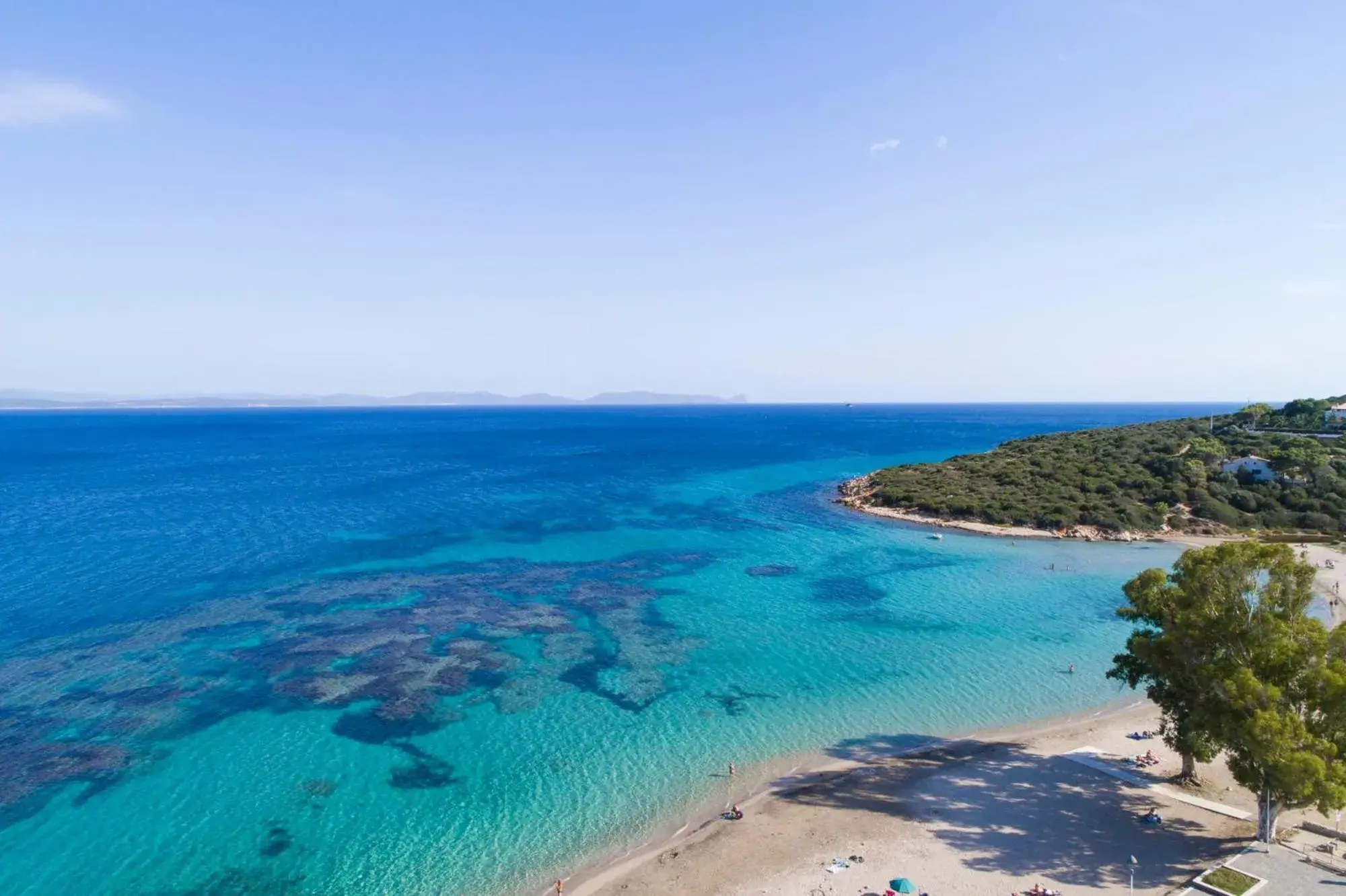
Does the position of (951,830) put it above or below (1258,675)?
below

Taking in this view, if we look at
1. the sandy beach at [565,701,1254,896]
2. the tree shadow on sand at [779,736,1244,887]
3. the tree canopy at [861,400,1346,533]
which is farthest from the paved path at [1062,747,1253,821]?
the tree canopy at [861,400,1346,533]

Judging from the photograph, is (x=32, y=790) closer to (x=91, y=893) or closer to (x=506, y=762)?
(x=91, y=893)

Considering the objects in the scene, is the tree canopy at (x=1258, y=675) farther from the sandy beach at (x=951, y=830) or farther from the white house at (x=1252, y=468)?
the white house at (x=1252, y=468)

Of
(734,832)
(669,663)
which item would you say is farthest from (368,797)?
(669,663)

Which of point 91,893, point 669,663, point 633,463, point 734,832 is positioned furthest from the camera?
point 633,463

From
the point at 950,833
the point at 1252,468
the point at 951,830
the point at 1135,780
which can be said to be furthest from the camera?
the point at 1252,468

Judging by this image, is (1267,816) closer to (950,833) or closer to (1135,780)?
(1135,780)

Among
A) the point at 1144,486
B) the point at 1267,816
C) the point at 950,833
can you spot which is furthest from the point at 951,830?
the point at 1144,486
